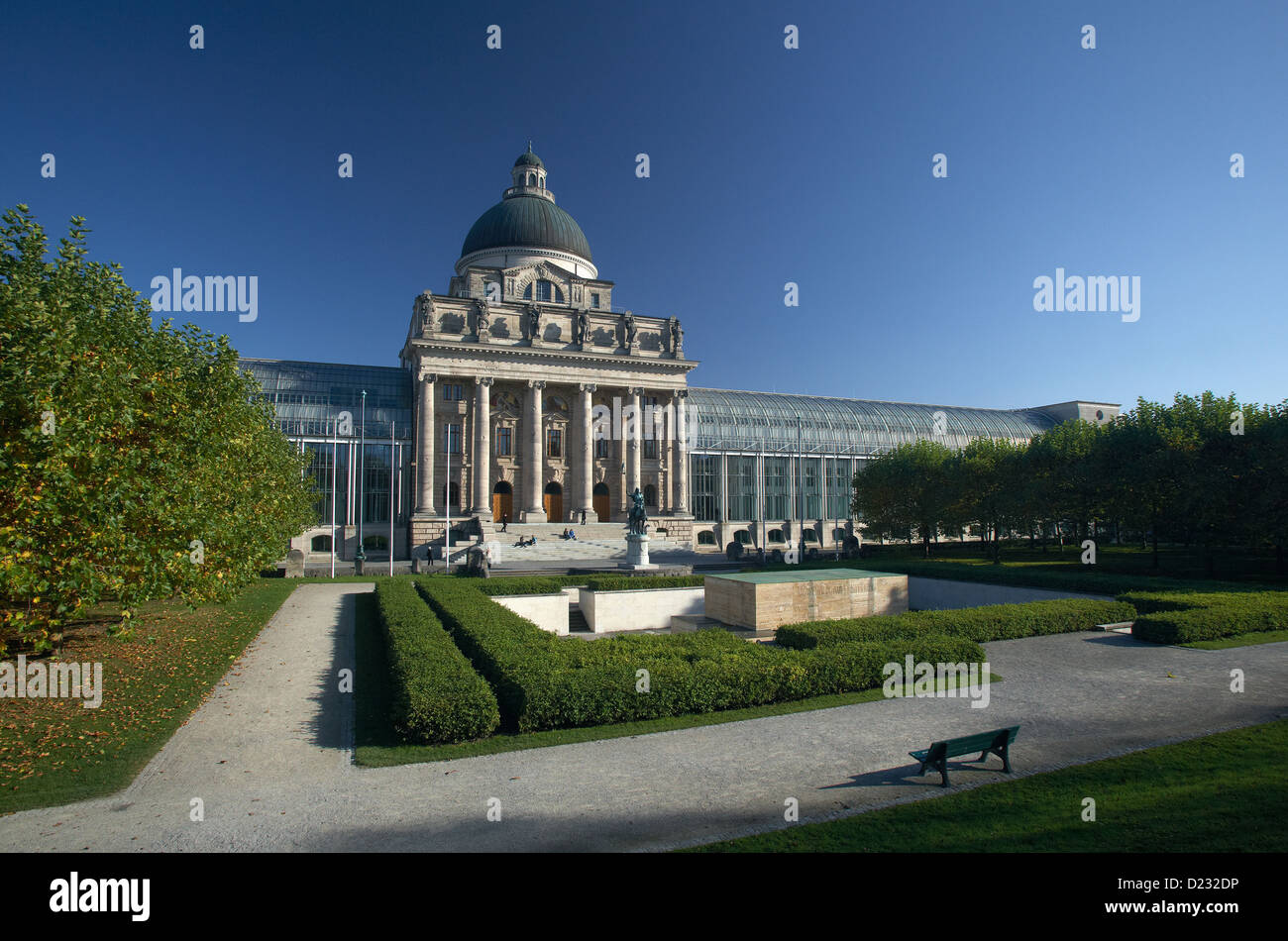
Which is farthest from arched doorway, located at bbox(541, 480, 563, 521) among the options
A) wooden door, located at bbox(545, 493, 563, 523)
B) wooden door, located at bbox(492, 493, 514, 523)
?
wooden door, located at bbox(492, 493, 514, 523)

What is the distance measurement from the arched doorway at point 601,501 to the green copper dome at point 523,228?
2654cm

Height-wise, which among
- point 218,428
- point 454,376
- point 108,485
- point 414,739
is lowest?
point 414,739

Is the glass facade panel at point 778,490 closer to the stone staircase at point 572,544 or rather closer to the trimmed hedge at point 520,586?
the stone staircase at point 572,544

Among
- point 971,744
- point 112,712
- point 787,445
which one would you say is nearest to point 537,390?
point 787,445

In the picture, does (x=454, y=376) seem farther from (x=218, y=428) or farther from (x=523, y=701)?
(x=523, y=701)

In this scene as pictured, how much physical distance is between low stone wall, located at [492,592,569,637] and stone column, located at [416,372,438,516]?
1417 inches

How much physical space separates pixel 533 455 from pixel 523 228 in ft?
85.0

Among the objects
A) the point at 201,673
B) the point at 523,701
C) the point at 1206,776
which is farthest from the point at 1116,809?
the point at 201,673

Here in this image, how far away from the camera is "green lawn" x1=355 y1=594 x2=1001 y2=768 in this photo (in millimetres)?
12992

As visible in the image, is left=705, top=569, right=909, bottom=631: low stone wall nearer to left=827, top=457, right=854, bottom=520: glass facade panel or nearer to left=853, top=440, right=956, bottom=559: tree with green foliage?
left=853, top=440, right=956, bottom=559: tree with green foliage
